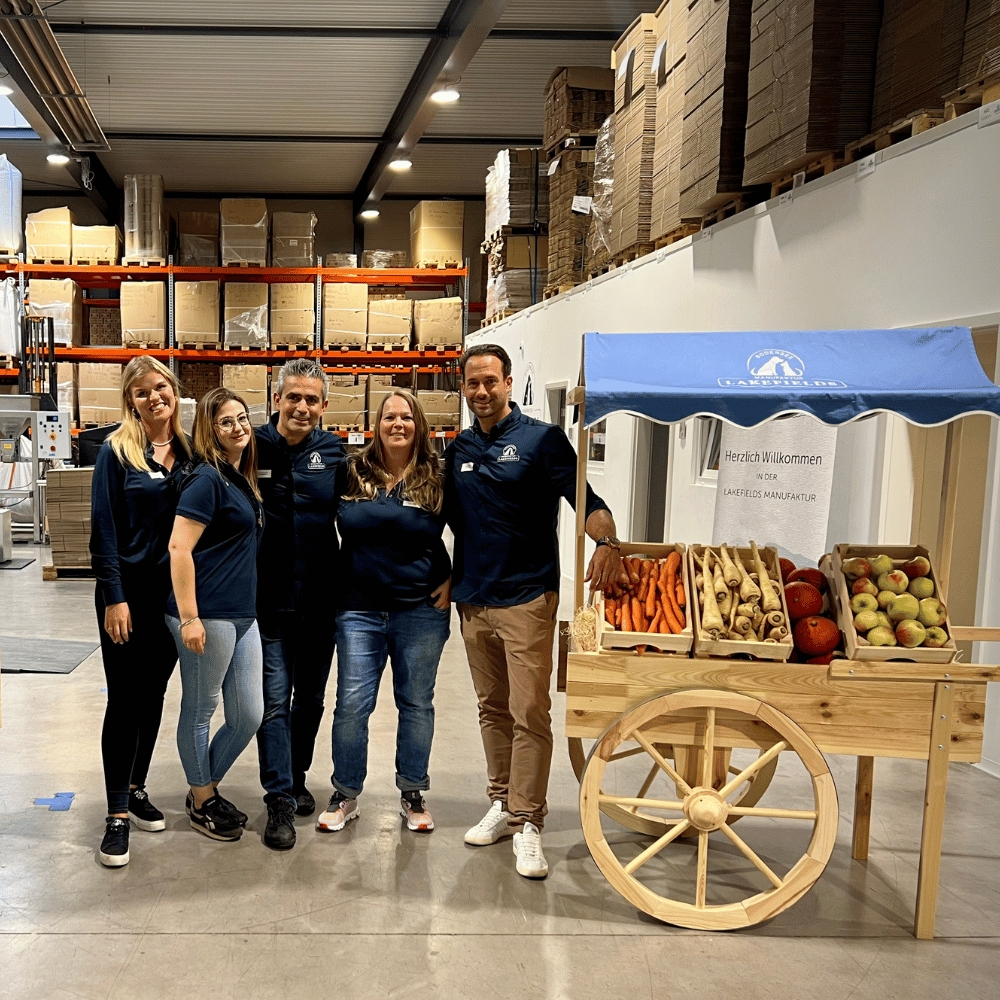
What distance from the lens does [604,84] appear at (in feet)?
30.3

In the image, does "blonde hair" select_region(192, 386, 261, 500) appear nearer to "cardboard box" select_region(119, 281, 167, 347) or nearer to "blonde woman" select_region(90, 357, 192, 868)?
"blonde woman" select_region(90, 357, 192, 868)

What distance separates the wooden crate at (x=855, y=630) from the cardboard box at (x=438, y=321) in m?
12.4

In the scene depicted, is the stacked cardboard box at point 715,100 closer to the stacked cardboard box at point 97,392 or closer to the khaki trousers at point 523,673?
the khaki trousers at point 523,673

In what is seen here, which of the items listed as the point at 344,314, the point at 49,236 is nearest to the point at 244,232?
the point at 344,314

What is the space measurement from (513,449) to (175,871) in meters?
2.02

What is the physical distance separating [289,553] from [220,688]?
22.8 inches

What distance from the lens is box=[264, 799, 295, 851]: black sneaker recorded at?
151 inches

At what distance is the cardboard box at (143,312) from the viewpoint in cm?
1473

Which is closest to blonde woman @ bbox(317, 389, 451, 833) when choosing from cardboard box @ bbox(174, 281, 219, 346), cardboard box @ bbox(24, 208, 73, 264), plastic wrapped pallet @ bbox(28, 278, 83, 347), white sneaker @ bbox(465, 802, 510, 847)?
white sneaker @ bbox(465, 802, 510, 847)

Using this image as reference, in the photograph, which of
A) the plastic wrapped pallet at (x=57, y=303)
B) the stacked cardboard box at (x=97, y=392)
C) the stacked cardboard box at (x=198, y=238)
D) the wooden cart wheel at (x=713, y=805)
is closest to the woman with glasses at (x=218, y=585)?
the wooden cart wheel at (x=713, y=805)

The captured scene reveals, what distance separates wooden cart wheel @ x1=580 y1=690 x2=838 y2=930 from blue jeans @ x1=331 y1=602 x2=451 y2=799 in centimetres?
86

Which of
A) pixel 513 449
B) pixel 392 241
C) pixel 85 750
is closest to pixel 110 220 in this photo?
pixel 392 241

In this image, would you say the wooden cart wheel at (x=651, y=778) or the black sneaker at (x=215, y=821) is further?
the black sneaker at (x=215, y=821)

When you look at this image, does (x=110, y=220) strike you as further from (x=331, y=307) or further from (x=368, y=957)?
(x=368, y=957)
